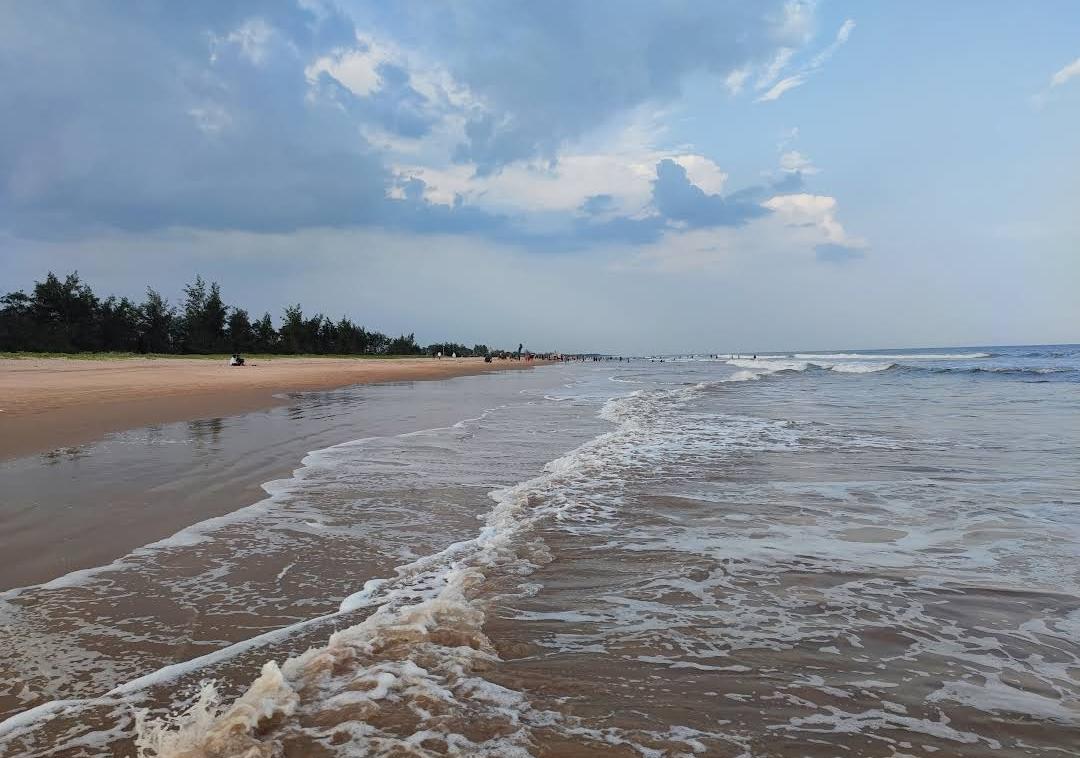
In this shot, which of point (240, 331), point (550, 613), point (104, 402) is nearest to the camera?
point (550, 613)

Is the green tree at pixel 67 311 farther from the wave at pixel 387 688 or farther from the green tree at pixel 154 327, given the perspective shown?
the wave at pixel 387 688

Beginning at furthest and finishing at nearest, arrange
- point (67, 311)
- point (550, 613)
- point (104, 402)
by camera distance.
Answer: point (67, 311) → point (104, 402) → point (550, 613)

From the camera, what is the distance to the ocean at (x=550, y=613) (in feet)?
8.23

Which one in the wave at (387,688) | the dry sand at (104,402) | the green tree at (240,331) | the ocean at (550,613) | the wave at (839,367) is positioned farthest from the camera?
the green tree at (240,331)

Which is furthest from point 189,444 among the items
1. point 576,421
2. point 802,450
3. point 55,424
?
point 802,450

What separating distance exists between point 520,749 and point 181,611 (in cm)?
246

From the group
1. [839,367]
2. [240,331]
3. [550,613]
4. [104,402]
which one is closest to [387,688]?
[550,613]

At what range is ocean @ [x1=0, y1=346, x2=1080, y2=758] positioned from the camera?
8.23ft

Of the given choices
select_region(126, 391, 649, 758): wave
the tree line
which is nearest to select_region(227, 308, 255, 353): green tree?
the tree line

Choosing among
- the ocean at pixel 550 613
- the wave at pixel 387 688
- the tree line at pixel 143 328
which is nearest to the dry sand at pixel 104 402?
the ocean at pixel 550 613

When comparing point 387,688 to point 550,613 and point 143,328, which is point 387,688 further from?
point 143,328

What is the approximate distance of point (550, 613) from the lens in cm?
370

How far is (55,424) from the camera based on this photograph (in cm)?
1168

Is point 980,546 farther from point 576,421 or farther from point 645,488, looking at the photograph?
point 576,421
